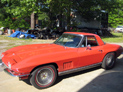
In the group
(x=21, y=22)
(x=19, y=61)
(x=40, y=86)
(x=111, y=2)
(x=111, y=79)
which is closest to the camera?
(x=19, y=61)

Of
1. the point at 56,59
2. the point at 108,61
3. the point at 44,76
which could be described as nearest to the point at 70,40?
the point at 56,59

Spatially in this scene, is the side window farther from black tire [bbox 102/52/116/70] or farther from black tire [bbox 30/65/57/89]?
black tire [bbox 30/65/57/89]

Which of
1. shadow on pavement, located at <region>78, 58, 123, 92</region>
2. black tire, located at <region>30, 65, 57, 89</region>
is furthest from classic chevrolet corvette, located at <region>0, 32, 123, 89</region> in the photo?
shadow on pavement, located at <region>78, 58, 123, 92</region>

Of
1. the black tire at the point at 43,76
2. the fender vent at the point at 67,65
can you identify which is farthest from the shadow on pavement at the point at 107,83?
the black tire at the point at 43,76

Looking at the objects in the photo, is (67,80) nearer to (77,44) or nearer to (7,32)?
(77,44)

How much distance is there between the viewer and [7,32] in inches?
731

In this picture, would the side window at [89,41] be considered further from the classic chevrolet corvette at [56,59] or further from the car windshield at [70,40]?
the car windshield at [70,40]

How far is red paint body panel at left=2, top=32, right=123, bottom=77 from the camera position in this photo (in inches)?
119

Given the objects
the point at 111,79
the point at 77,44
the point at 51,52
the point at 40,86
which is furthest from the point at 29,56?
the point at 111,79

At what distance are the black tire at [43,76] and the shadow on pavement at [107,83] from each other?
87 centimetres

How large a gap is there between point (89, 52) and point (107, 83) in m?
1.10

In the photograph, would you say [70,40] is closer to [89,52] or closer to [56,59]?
[89,52]

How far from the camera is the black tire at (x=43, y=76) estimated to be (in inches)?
125

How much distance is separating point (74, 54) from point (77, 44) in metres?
0.46
